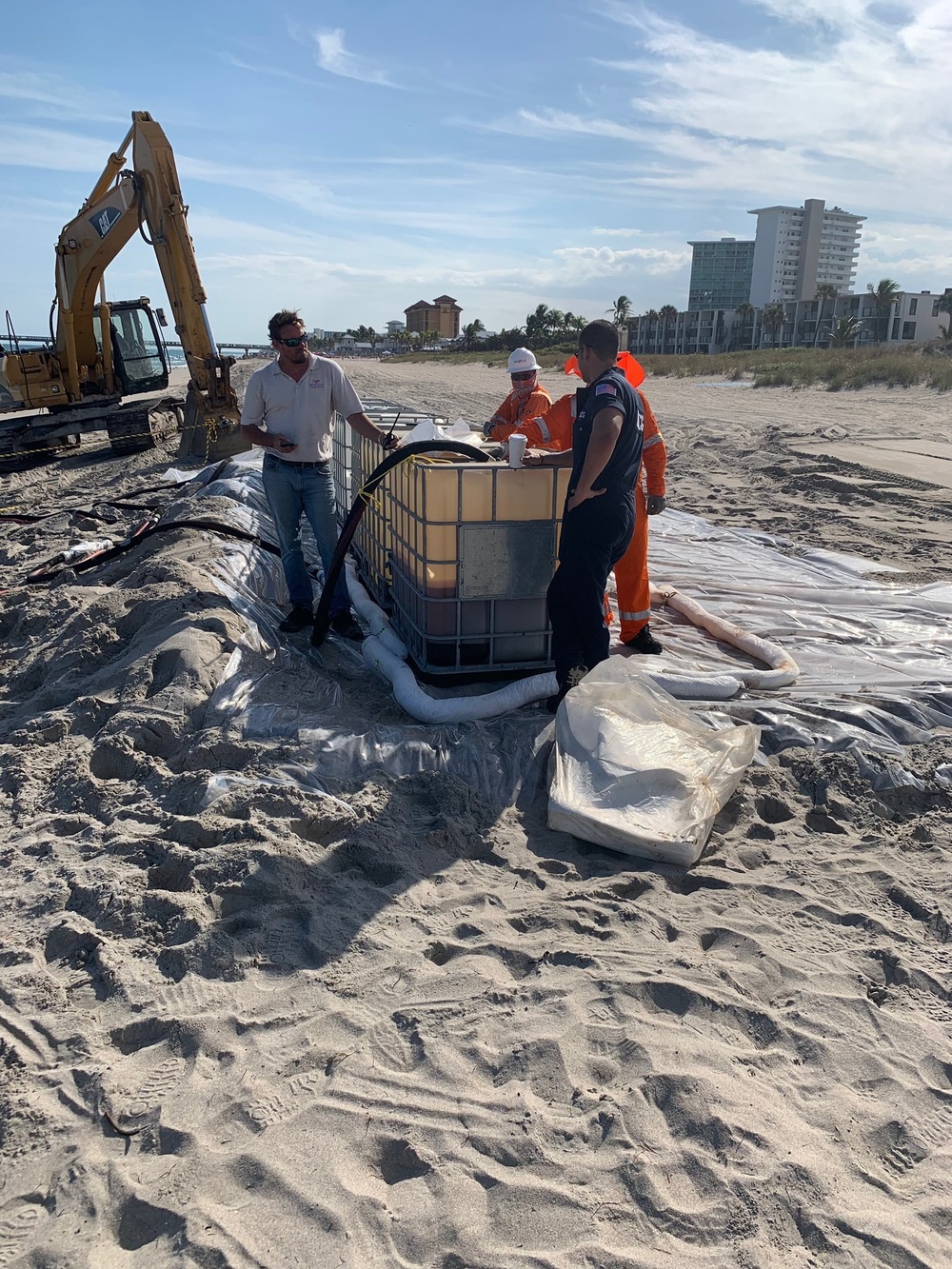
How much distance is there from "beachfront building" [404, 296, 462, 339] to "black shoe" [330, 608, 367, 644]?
11031 cm

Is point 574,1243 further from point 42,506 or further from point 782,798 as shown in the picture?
point 42,506

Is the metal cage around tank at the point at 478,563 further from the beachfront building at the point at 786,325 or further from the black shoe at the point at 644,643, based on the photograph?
the beachfront building at the point at 786,325

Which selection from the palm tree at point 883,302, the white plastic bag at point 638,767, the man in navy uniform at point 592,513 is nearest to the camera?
the white plastic bag at point 638,767

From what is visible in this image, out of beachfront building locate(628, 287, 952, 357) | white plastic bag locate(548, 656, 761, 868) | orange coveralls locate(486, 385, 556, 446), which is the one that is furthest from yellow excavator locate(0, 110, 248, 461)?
beachfront building locate(628, 287, 952, 357)

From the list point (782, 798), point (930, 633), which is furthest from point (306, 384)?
point (930, 633)

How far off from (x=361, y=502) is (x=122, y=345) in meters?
11.0

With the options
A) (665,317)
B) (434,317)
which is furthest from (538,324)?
(434,317)

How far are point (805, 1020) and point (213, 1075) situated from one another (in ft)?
5.33

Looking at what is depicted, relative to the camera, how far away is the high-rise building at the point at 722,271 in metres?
120

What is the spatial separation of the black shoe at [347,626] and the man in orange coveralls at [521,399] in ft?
5.55

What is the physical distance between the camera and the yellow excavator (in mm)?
11062

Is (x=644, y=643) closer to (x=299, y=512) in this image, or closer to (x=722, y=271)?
(x=299, y=512)

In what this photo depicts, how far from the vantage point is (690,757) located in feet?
11.7

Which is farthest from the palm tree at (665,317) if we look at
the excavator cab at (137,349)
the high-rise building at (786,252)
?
the excavator cab at (137,349)
